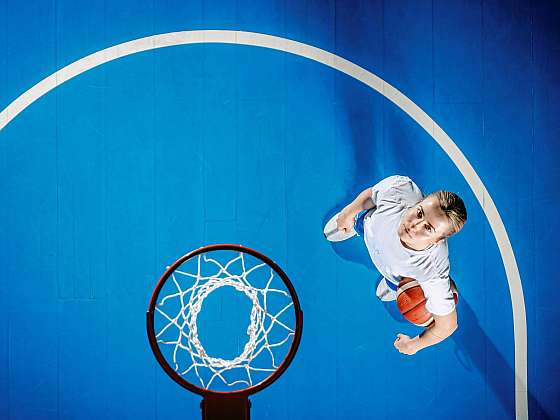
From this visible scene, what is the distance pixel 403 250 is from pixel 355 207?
13.2 inches

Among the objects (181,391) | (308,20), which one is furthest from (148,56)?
(181,391)

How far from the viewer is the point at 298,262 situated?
113 inches

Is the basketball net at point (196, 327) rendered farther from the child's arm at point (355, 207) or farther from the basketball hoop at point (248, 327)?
the child's arm at point (355, 207)

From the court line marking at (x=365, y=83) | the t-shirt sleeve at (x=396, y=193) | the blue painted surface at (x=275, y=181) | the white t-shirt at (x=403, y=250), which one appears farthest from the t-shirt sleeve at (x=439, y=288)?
the court line marking at (x=365, y=83)

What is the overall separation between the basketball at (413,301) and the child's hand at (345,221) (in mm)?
395

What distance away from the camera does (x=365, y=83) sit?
289cm

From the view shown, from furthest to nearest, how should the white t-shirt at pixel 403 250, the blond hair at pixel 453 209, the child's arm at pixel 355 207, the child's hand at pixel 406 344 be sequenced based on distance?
the child's hand at pixel 406 344 < the child's arm at pixel 355 207 < the white t-shirt at pixel 403 250 < the blond hair at pixel 453 209

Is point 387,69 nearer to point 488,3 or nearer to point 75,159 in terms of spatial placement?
point 488,3

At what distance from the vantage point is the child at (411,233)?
2385mm

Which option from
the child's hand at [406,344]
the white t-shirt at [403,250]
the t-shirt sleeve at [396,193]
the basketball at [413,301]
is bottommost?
the child's hand at [406,344]

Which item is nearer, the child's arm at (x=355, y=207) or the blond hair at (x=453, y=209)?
the blond hair at (x=453, y=209)

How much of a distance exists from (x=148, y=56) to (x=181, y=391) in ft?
6.14

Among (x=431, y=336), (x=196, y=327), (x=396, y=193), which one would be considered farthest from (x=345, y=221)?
(x=196, y=327)

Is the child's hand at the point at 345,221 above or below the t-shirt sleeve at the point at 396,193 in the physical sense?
below
